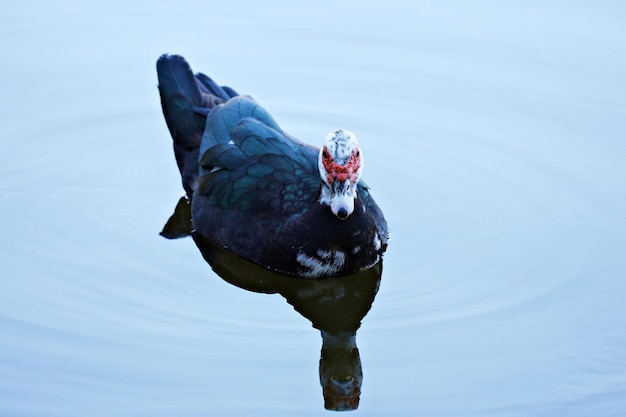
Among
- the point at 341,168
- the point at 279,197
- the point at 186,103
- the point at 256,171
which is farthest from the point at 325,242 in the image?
the point at 186,103

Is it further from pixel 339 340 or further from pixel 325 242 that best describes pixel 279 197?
pixel 339 340

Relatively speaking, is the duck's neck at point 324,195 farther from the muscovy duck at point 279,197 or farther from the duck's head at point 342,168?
the duck's head at point 342,168

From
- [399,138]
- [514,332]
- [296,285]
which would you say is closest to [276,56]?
[399,138]

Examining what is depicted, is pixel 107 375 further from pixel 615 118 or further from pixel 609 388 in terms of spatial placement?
pixel 615 118

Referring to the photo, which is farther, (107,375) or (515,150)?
(515,150)

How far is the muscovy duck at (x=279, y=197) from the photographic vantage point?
961 centimetres

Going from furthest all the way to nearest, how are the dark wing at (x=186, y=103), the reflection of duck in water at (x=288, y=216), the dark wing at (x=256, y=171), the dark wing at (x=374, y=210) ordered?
the dark wing at (x=186, y=103) → the dark wing at (x=374, y=210) → the dark wing at (x=256, y=171) → the reflection of duck in water at (x=288, y=216)

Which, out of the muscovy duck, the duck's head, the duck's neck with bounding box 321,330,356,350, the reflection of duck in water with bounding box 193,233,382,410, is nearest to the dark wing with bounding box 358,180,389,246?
the muscovy duck

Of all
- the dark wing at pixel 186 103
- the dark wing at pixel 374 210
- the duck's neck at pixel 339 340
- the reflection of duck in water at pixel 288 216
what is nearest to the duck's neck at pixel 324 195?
the reflection of duck in water at pixel 288 216

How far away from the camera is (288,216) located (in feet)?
32.8

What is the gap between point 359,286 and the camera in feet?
32.7

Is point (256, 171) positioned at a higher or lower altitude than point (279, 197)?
higher

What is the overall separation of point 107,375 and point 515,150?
4622 mm

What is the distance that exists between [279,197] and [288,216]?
0.17m
